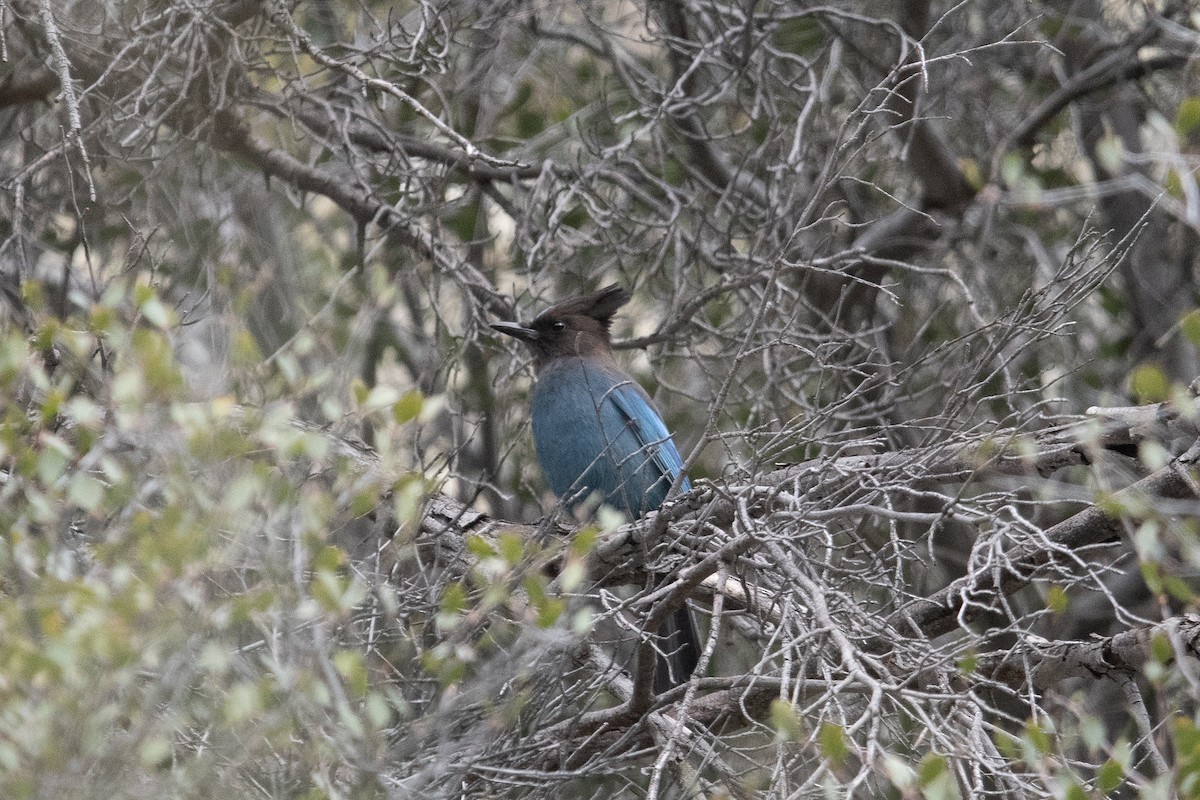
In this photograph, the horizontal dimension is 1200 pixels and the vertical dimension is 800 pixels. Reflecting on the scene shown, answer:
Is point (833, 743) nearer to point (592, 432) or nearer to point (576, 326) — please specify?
point (592, 432)

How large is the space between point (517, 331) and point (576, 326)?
0.50 m

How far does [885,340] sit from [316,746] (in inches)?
172

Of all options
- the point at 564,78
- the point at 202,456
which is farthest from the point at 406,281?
the point at 202,456

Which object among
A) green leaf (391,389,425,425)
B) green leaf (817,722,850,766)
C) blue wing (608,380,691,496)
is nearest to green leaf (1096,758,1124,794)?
green leaf (817,722,850,766)

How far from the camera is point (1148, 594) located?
6.23m

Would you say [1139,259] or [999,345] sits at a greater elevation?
[999,345]

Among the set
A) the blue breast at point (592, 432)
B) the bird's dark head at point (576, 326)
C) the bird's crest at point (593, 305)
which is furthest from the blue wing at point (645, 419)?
the bird's crest at point (593, 305)

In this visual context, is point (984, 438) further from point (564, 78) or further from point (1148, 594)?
point (564, 78)

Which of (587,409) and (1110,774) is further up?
(1110,774)

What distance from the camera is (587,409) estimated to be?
5480 millimetres

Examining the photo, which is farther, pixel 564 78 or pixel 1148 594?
pixel 564 78

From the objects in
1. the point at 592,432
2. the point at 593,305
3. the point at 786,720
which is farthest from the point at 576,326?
the point at 786,720

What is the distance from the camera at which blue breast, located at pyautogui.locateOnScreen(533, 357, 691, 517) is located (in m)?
5.43

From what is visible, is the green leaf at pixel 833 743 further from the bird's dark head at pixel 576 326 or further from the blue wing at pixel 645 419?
the bird's dark head at pixel 576 326
